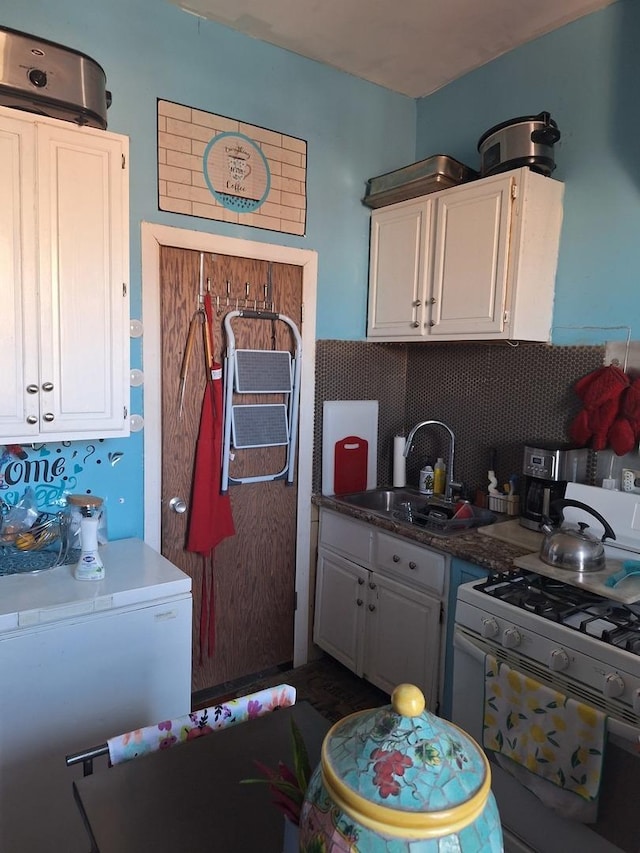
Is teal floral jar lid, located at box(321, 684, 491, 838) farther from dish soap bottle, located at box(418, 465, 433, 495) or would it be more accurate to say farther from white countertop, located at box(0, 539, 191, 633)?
dish soap bottle, located at box(418, 465, 433, 495)

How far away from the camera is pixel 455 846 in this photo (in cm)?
58

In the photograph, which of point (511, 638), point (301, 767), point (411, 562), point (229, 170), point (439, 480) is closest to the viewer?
point (301, 767)

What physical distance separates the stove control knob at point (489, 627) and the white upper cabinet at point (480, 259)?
3.68 ft

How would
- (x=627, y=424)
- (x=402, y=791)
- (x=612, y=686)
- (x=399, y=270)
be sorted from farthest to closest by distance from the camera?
(x=399, y=270)
(x=627, y=424)
(x=612, y=686)
(x=402, y=791)

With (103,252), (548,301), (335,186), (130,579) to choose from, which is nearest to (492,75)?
(335,186)

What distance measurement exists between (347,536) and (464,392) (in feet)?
2.98

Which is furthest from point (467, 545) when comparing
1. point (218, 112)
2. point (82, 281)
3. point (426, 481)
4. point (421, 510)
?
point (218, 112)

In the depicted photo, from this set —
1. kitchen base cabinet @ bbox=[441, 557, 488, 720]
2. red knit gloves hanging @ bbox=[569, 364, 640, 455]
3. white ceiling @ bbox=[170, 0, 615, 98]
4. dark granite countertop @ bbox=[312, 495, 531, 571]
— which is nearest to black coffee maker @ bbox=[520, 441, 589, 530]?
red knit gloves hanging @ bbox=[569, 364, 640, 455]

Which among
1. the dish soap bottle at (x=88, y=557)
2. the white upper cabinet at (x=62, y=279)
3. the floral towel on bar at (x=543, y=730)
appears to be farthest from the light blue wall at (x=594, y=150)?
the dish soap bottle at (x=88, y=557)

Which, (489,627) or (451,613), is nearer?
(489,627)

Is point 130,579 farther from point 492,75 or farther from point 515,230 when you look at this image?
point 492,75

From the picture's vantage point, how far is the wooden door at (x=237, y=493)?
7.98 feet

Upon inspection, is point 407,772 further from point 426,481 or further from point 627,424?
point 426,481

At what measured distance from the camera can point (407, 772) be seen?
1.97 feet
